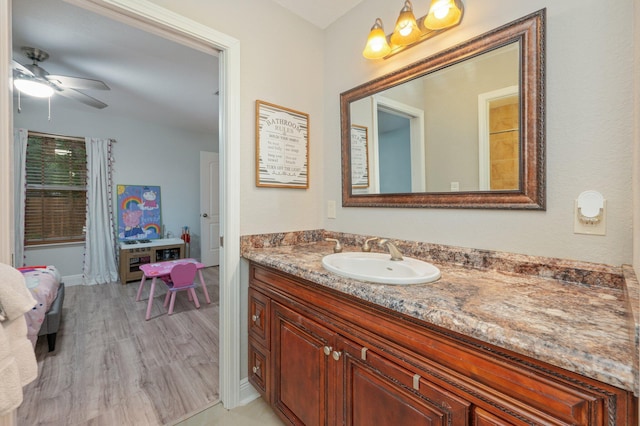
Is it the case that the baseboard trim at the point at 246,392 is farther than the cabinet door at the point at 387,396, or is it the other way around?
the baseboard trim at the point at 246,392

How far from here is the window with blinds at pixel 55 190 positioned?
365 cm

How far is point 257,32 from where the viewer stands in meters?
1.66

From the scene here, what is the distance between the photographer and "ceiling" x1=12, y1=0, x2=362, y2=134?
1.83 metres

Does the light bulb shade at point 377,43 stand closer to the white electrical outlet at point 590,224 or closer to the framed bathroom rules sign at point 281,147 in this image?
the framed bathroom rules sign at point 281,147

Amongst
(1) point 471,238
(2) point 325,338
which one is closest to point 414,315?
(2) point 325,338

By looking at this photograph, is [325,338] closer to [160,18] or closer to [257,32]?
[160,18]

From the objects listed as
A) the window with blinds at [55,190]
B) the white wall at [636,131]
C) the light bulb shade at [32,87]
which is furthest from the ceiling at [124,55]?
the white wall at [636,131]

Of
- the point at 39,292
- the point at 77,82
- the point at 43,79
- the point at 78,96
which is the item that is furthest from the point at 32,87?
the point at 39,292

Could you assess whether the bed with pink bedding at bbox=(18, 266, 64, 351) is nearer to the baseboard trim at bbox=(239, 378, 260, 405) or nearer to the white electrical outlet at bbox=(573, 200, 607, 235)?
the baseboard trim at bbox=(239, 378, 260, 405)

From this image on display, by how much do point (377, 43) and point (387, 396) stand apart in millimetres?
1659

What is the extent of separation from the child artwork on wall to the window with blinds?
46cm

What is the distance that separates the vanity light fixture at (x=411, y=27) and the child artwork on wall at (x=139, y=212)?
437 centimetres

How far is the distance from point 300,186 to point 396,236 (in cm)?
74

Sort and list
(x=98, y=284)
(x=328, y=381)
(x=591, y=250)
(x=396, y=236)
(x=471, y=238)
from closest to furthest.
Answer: (x=591, y=250) < (x=328, y=381) < (x=471, y=238) < (x=396, y=236) < (x=98, y=284)
